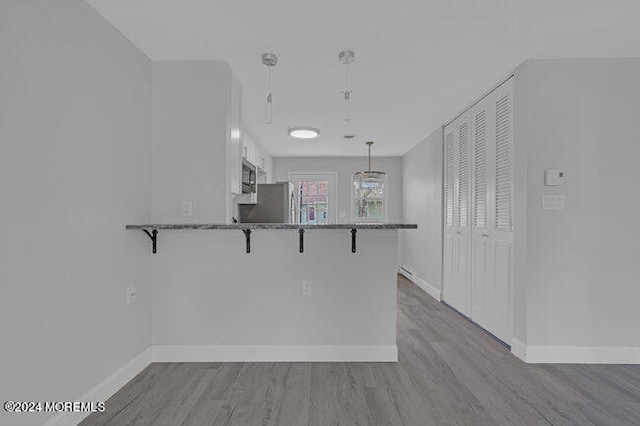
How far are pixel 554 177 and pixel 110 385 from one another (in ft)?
11.3

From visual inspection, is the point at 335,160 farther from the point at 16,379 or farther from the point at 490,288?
the point at 16,379

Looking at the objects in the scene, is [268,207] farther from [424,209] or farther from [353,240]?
[424,209]

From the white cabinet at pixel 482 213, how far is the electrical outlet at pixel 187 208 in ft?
8.72

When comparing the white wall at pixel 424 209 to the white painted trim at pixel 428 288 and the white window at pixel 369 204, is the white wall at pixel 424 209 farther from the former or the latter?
the white window at pixel 369 204

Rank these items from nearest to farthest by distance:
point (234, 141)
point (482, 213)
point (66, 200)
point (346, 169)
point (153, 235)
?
point (66, 200), point (153, 235), point (234, 141), point (482, 213), point (346, 169)

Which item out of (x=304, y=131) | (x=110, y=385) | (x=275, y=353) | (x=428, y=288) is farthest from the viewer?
(x=428, y=288)

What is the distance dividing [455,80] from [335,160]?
407 centimetres

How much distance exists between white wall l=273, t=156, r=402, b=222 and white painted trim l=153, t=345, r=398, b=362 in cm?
446

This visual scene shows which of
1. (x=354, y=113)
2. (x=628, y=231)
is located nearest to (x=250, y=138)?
(x=354, y=113)

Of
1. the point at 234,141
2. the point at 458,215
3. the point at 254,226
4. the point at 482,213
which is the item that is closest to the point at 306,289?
the point at 254,226

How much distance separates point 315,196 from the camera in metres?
7.15

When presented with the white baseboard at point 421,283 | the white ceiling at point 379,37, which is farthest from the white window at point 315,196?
the white ceiling at point 379,37

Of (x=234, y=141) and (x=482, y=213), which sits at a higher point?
(x=234, y=141)

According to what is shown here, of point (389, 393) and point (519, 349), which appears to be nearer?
point (389, 393)
